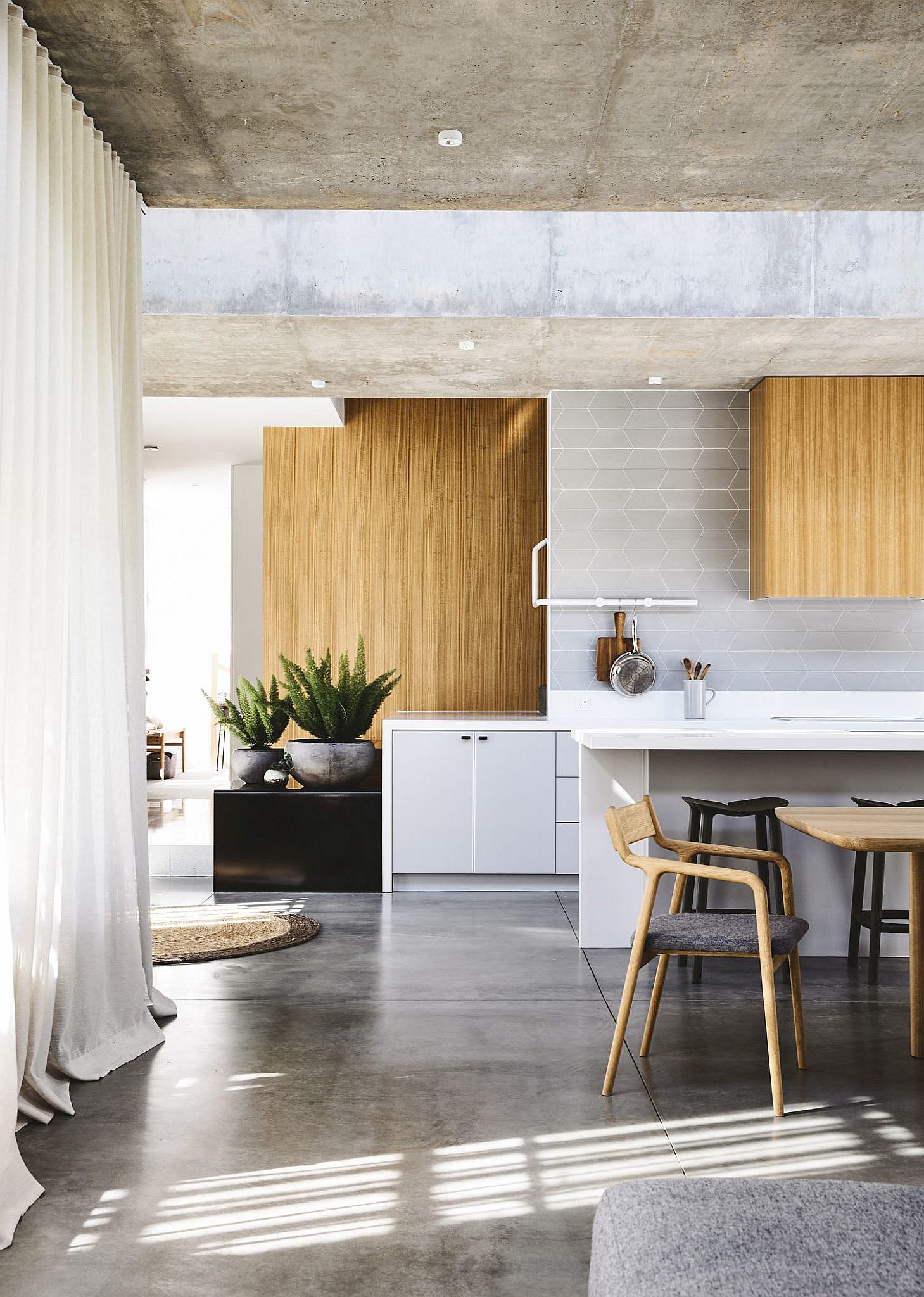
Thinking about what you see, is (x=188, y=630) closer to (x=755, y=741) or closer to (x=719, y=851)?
(x=755, y=741)

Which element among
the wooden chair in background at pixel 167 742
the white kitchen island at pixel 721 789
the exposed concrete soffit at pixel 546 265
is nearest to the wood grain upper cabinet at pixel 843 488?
the exposed concrete soffit at pixel 546 265

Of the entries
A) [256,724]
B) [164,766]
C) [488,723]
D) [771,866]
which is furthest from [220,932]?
[164,766]

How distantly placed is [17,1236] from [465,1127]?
3.37 feet

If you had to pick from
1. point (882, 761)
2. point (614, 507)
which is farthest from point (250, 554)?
point (882, 761)

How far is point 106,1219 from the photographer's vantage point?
7.18 feet

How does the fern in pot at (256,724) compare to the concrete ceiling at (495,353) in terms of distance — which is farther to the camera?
the fern in pot at (256,724)

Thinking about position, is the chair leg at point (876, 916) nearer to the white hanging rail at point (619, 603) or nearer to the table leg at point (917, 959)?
→ the table leg at point (917, 959)

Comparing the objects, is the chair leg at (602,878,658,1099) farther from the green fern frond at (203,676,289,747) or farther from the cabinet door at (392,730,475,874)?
the green fern frond at (203,676,289,747)

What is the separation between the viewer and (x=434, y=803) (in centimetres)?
562

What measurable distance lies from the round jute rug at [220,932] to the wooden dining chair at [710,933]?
1.99 m

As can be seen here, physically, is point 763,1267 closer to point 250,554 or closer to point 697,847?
point 697,847

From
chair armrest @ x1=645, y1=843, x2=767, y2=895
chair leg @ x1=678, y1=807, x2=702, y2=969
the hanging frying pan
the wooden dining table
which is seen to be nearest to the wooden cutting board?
the hanging frying pan

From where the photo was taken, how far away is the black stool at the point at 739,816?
399cm

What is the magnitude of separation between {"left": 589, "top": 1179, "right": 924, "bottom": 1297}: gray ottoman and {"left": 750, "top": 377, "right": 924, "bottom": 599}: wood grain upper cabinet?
4423 millimetres
